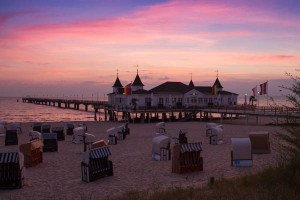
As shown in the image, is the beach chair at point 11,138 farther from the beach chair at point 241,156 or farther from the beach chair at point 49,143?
the beach chair at point 241,156

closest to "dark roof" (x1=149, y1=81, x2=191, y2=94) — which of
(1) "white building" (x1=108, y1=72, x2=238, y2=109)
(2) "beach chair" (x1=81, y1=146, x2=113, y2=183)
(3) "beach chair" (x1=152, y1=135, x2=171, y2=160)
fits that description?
(1) "white building" (x1=108, y1=72, x2=238, y2=109)

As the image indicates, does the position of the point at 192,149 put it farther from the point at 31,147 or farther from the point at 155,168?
the point at 31,147

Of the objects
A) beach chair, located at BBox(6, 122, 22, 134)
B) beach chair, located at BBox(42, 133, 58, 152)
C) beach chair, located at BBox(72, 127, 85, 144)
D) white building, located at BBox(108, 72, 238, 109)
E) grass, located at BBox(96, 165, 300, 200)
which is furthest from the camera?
white building, located at BBox(108, 72, 238, 109)

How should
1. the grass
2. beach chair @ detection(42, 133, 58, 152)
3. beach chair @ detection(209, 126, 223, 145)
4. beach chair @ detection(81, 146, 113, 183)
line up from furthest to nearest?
beach chair @ detection(209, 126, 223, 145) < beach chair @ detection(42, 133, 58, 152) < beach chair @ detection(81, 146, 113, 183) < the grass

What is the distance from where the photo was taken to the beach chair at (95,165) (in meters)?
14.0

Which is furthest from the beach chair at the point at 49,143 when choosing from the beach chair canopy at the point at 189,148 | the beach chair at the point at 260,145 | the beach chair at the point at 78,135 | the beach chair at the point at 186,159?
the beach chair at the point at 260,145

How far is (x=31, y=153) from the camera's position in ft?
56.3

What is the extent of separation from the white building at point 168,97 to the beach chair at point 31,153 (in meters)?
33.1

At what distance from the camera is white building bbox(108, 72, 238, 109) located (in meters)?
52.7

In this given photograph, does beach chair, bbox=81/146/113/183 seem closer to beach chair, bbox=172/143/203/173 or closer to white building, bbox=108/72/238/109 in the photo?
beach chair, bbox=172/143/203/173

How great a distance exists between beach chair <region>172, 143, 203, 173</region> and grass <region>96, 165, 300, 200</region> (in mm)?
2942

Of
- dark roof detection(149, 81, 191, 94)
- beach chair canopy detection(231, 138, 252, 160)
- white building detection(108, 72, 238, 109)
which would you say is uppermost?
dark roof detection(149, 81, 191, 94)

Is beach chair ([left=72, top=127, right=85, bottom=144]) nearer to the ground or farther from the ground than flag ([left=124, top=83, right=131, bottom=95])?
nearer to the ground

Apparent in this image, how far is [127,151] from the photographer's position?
861 inches
